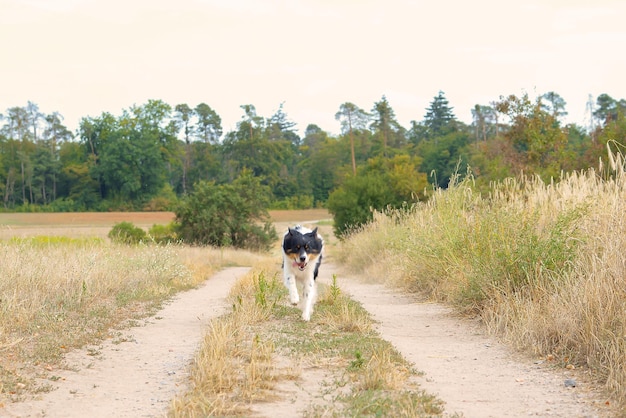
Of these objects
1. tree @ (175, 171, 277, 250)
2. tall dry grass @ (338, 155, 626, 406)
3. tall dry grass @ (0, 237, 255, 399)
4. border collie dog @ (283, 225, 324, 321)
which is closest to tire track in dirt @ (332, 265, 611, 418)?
tall dry grass @ (338, 155, 626, 406)

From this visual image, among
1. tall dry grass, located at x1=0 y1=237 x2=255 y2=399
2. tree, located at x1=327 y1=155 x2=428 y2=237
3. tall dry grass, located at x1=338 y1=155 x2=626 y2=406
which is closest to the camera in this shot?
tall dry grass, located at x1=338 y1=155 x2=626 y2=406

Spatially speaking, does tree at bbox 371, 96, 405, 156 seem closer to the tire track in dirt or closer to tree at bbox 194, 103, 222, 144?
tree at bbox 194, 103, 222, 144

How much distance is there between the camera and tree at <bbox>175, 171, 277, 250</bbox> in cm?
4350

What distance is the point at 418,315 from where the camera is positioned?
504 inches

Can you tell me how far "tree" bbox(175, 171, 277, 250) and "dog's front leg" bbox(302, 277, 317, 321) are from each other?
31.5m

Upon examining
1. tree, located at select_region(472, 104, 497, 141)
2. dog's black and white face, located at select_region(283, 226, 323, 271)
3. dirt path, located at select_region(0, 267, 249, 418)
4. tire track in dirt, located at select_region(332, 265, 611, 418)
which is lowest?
tire track in dirt, located at select_region(332, 265, 611, 418)

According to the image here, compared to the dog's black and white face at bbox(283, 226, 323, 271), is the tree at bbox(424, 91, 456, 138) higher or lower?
higher

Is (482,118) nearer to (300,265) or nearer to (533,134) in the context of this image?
(533,134)

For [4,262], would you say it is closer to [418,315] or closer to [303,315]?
[303,315]

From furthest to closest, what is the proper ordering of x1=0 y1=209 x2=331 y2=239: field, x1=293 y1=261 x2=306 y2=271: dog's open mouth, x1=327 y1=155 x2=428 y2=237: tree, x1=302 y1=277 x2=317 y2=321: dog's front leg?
x1=0 y1=209 x2=331 y2=239: field < x1=327 y1=155 x2=428 y2=237: tree < x1=293 y1=261 x2=306 y2=271: dog's open mouth < x1=302 y1=277 x2=317 y2=321: dog's front leg

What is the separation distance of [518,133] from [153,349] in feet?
84.7

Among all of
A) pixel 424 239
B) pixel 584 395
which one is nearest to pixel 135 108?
pixel 424 239

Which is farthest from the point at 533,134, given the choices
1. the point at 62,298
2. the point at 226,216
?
the point at 62,298

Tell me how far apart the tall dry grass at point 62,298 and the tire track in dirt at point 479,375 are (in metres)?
3.90
